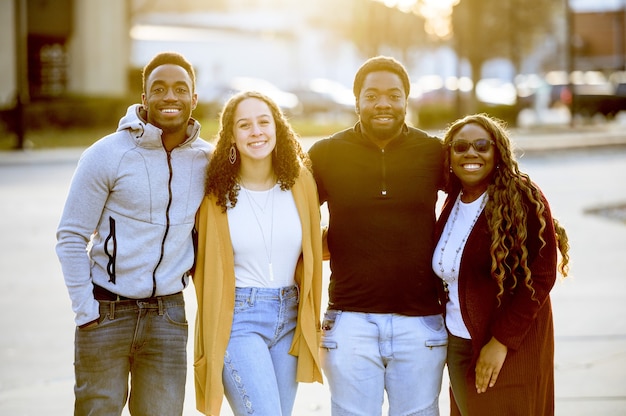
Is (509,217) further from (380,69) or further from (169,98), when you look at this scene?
(169,98)

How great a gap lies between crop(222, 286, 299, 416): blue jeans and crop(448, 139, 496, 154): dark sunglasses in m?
0.99

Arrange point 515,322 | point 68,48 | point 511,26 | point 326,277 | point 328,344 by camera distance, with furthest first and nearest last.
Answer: point 511,26 → point 68,48 → point 326,277 → point 328,344 → point 515,322

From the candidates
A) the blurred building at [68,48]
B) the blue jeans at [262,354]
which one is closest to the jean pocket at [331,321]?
the blue jeans at [262,354]

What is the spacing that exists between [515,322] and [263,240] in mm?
1165

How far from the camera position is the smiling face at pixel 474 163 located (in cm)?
390

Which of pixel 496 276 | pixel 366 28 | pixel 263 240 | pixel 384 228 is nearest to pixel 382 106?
pixel 384 228

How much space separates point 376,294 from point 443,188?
0.64 metres

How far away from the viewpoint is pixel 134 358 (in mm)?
3889

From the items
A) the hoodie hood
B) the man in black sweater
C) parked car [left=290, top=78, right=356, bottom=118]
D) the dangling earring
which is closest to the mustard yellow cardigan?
the man in black sweater

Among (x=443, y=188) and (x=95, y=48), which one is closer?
(x=443, y=188)

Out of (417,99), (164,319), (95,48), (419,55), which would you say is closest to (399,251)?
(164,319)

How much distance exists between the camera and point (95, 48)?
3080 centimetres

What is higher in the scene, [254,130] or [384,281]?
[254,130]

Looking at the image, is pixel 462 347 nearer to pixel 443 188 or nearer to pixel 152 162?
pixel 443 188
